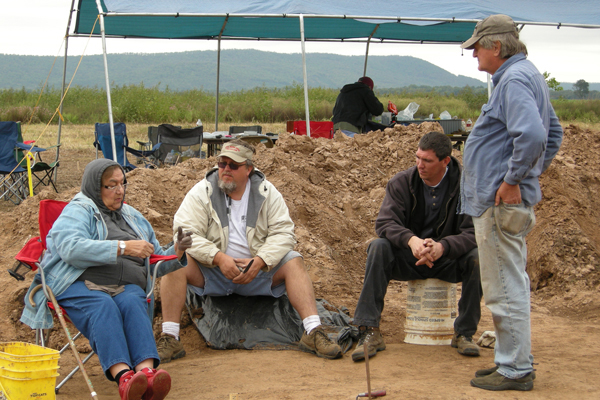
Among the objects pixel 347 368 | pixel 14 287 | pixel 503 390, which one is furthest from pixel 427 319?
pixel 14 287

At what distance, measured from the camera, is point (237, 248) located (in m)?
3.91

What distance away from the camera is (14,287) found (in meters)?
4.43

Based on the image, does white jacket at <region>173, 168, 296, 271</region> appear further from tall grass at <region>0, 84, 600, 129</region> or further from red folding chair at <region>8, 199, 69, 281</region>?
tall grass at <region>0, 84, 600, 129</region>

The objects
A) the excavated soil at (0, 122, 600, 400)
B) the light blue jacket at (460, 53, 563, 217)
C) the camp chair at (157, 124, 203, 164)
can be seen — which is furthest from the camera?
the camp chair at (157, 124, 203, 164)

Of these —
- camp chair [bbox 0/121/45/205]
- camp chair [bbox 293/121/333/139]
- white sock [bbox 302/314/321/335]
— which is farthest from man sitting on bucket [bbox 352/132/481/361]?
camp chair [bbox 0/121/45/205]

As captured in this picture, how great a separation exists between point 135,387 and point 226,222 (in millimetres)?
1452

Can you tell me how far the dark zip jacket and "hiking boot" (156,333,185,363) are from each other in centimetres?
149

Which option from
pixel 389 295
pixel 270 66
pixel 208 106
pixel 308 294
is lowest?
pixel 389 295

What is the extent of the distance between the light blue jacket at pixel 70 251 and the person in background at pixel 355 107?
640cm

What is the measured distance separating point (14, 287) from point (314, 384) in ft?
8.91

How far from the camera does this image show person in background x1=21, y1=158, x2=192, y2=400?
2.85 metres

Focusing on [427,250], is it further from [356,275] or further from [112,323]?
[356,275]

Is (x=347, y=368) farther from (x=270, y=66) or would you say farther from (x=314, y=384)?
(x=270, y=66)

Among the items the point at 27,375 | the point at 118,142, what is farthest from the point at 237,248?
the point at 118,142
